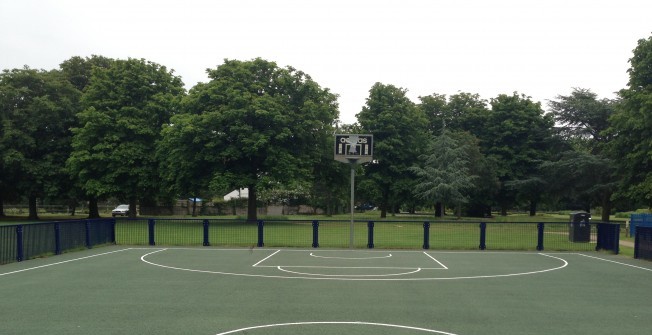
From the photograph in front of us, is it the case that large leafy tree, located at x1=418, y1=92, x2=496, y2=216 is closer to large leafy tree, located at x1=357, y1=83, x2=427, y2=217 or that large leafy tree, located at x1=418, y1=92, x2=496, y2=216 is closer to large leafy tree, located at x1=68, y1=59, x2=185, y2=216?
large leafy tree, located at x1=357, y1=83, x2=427, y2=217

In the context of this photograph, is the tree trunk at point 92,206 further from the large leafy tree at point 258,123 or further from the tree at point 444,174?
the tree at point 444,174

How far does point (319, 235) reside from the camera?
907 inches

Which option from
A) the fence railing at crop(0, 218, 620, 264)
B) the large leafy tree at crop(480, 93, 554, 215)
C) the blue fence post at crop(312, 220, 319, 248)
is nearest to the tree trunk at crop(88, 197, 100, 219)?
the fence railing at crop(0, 218, 620, 264)

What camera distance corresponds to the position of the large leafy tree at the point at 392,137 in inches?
2025

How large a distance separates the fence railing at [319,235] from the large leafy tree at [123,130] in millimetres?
17894

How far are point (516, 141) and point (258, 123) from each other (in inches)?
1215

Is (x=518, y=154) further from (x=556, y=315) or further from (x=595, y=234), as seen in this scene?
(x=556, y=315)

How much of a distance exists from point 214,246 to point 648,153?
26.0 meters

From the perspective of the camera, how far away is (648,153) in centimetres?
3150

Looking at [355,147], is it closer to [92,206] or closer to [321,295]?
[321,295]

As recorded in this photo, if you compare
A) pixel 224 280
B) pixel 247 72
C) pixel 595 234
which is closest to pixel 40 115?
pixel 247 72

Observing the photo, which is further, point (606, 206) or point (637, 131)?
point (606, 206)

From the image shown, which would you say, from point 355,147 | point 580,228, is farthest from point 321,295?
point 580,228

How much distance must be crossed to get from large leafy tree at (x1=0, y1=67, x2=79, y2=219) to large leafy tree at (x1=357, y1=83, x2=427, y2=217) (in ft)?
90.4
